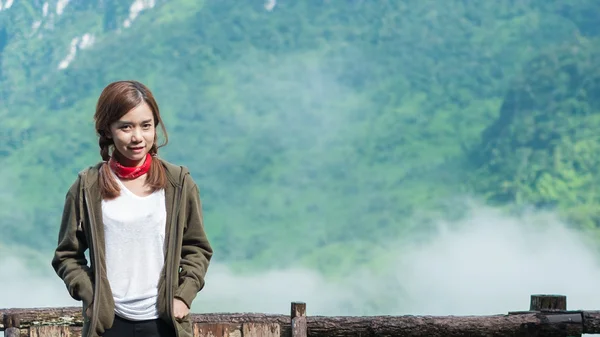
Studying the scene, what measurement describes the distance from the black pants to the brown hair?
431 mm

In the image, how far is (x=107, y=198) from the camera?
3.18 meters

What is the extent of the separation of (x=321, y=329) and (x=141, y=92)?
3.40m

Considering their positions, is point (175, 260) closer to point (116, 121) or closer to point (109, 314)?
point (109, 314)

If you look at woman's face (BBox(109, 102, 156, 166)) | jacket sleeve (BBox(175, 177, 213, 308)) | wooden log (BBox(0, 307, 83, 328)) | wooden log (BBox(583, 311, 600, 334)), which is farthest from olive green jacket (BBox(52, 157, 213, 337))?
wooden log (BBox(0, 307, 83, 328))

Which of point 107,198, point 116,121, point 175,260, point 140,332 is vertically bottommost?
point 140,332

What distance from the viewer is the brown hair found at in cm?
317

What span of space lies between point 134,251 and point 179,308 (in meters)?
0.24

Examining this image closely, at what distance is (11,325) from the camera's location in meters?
6.64

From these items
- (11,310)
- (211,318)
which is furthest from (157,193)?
(11,310)

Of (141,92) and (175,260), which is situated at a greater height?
(141,92)

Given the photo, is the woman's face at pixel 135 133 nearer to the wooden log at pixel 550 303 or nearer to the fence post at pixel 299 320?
the fence post at pixel 299 320

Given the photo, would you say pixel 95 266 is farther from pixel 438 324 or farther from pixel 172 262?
pixel 438 324

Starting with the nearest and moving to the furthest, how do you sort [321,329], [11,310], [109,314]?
[109,314], [321,329], [11,310]

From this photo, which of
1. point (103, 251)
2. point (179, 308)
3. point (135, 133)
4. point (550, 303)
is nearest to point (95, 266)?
point (103, 251)
